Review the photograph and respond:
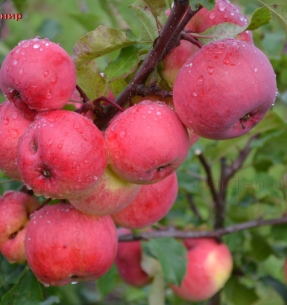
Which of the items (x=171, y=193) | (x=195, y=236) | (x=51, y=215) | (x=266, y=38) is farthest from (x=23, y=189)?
(x=266, y=38)

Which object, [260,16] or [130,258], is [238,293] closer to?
[130,258]

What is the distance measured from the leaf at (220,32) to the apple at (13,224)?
1.52 feet

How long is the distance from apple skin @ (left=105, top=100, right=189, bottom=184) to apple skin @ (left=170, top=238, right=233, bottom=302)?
2.51 ft

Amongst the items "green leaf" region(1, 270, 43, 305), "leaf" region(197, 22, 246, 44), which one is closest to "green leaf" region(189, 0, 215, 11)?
"leaf" region(197, 22, 246, 44)

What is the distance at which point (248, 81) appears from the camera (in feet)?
2.39

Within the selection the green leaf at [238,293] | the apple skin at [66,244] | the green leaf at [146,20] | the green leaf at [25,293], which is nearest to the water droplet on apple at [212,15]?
the green leaf at [146,20]

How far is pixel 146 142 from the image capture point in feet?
2.47

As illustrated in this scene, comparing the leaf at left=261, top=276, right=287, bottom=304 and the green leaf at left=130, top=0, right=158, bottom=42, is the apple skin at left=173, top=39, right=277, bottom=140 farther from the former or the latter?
the leaf at left=261, top=276, right=287, bottom=304

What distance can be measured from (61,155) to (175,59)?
0.29 metres

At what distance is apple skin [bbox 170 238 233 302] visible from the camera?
1.48 m

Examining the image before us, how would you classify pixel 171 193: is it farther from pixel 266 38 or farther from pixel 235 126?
pixel 266 38

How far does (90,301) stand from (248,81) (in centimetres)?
164

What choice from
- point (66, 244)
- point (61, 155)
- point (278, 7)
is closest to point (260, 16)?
point (278, 7)

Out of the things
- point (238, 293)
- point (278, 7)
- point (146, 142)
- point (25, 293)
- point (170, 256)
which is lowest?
point (238, 293)
